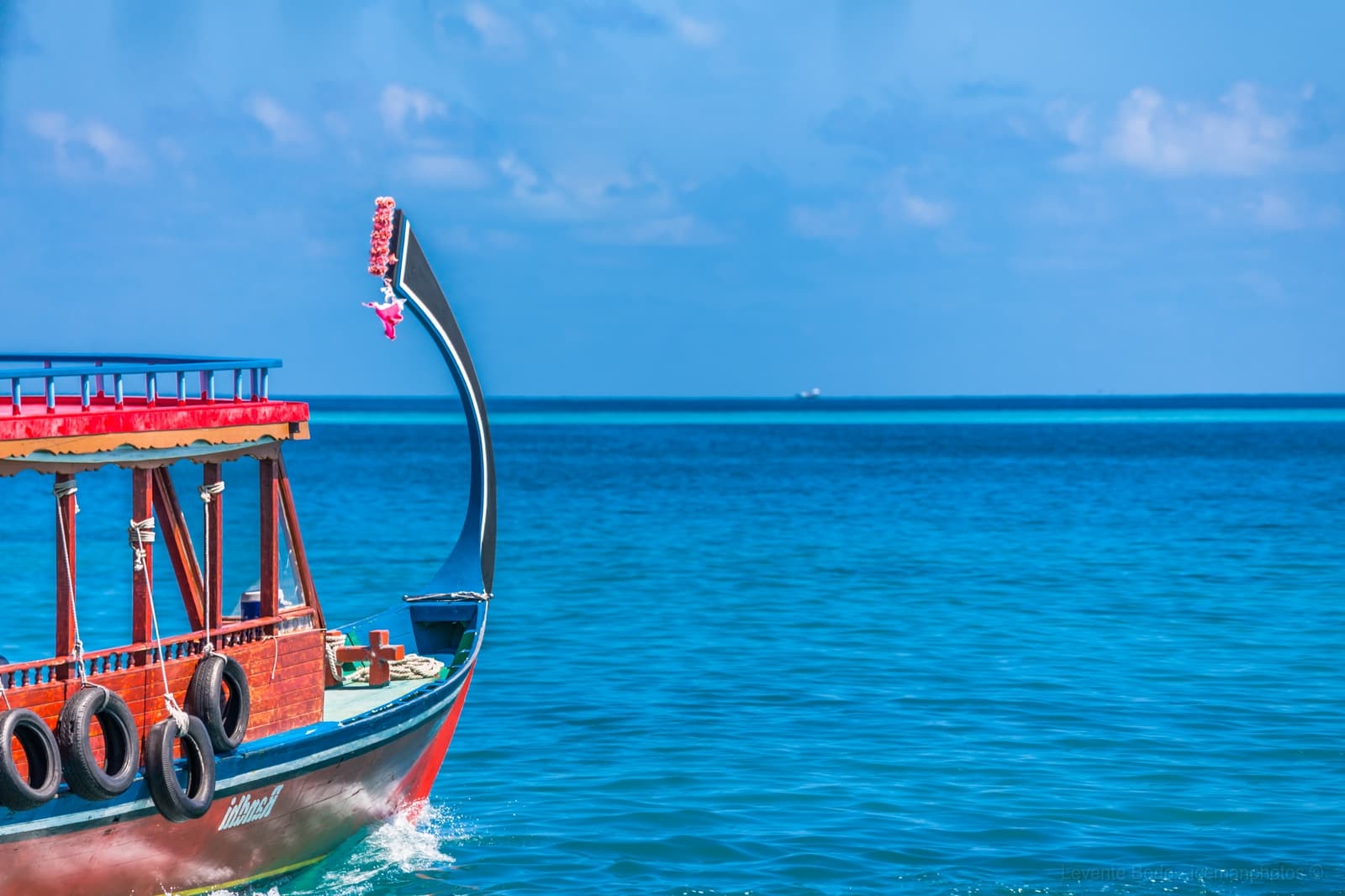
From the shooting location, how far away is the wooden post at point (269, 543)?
1208cm

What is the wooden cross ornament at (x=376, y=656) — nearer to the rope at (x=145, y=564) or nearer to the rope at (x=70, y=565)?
the rope at (x=145, y=564)

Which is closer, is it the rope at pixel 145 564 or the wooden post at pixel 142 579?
the rope at pixel 145 564

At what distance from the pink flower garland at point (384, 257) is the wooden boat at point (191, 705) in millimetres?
2551

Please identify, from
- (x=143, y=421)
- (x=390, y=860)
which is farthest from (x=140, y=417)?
(x=390, y=860)

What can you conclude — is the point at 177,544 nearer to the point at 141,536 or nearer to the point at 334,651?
the point at 141,536

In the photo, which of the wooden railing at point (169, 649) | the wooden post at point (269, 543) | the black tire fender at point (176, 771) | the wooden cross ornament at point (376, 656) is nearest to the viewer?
the wooden railing at point (169, 649)

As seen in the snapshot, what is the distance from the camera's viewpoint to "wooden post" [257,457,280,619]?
12.1m

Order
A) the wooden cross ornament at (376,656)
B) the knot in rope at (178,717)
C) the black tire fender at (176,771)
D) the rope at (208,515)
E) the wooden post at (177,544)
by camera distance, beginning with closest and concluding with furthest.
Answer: the black tire fender at (176,771) < the knot in rope at (178,717) < the rope at (208,515) < the wooden post at (177,544) < the wooden cross ornament at (376,656)

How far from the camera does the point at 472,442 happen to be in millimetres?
16734

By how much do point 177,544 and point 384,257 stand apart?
473cm

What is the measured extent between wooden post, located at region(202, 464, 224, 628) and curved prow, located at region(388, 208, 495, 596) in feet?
17.1

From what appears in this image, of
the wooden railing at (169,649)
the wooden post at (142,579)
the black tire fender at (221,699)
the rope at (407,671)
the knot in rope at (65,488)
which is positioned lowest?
the rope at (407,671)

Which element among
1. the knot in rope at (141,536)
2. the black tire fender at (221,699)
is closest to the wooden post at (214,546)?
the black tire fender at (221,699)

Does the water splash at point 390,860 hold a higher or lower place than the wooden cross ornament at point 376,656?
lower
